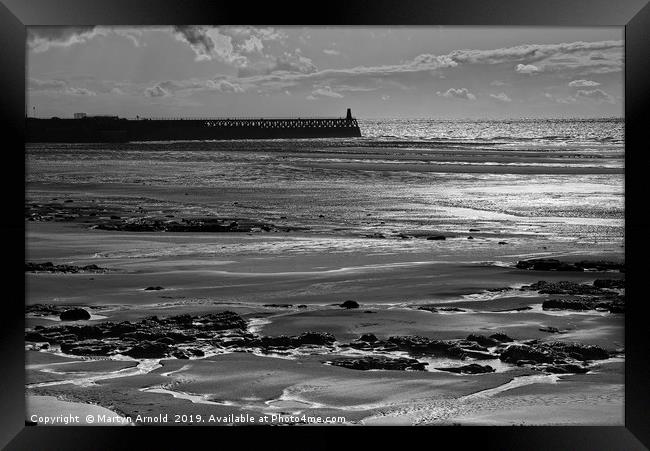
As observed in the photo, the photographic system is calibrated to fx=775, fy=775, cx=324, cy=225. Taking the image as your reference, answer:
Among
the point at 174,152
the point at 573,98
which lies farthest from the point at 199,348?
the point at 573,98

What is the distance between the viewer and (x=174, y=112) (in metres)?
5.55

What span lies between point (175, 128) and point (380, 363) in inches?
104

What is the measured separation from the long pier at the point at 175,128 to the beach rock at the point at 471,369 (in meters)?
2.07

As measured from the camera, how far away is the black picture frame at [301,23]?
330 cm

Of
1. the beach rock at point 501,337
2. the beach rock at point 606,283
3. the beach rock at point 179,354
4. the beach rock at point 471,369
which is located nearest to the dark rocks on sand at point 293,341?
the beach rock at point 179,354

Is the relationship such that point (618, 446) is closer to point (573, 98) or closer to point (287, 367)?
point (287, 367)

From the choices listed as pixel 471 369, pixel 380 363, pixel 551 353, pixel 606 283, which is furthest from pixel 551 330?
pixel 380 363

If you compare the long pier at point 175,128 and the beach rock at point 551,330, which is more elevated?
the long pier at point 175,128

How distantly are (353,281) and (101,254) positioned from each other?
62.8 inches

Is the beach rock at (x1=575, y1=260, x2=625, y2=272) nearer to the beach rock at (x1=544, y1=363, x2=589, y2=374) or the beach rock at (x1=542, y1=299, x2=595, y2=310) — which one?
the beach rock at (x1=542, y1=299, x2=595, y2=310)

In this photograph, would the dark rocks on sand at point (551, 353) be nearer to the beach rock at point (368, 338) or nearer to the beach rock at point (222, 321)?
the beach rock at point (368, 338)

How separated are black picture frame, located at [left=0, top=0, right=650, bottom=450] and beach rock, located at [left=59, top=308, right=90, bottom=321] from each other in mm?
942

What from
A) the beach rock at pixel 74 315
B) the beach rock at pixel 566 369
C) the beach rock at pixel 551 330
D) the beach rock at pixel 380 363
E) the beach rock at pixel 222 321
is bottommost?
the beach rock at pixel 566 369

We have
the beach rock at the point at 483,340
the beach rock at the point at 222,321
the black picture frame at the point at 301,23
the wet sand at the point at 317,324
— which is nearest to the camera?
the black picture frame at the point at 301,23
